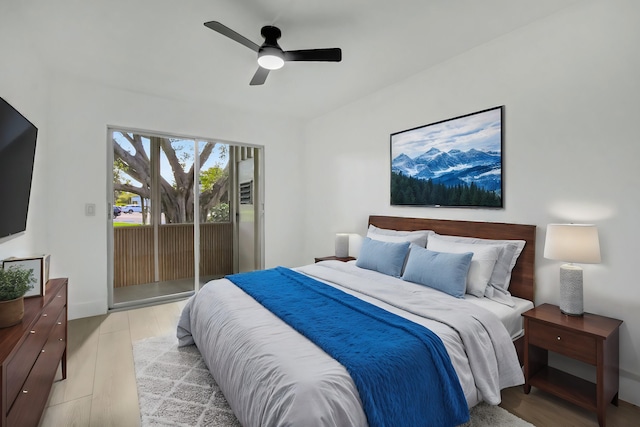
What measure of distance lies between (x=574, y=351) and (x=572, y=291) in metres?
0.38

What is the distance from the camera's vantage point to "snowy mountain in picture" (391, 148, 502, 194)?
278cm

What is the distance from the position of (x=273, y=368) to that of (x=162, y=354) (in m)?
1.69

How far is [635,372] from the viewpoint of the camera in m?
2.07

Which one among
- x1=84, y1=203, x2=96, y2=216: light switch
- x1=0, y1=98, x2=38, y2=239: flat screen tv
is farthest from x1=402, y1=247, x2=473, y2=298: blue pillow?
x1=84, y1=203, x2=96, y2=216: light switch

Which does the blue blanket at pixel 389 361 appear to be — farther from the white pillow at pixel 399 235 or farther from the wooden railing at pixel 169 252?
the wooden railing at pixel 169 252

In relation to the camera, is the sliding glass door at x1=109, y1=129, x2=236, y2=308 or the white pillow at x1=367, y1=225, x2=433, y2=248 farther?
the sliding glass door at x1=109, y1=129, x2=236, y2=308

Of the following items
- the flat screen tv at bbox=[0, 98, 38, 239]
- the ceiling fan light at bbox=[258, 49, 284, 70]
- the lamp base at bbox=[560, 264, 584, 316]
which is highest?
the ceiling fan light at bbox=[258, 49, 284, 70]

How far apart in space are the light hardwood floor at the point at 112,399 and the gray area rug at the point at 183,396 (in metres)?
0.08

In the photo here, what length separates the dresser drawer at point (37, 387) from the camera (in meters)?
1.42

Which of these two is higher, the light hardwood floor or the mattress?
the mattress

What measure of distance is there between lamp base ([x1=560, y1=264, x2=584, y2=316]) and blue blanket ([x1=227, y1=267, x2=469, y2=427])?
1.09 m

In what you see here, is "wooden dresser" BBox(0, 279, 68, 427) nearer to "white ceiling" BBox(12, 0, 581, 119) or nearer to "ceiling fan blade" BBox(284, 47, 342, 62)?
"white ceiling" BBox(12, 0, 581, 119)

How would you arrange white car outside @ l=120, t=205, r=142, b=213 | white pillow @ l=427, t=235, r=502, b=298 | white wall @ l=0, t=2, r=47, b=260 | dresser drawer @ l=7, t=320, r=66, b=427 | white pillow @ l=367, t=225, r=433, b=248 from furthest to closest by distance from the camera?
white car outside @ l=120, t=205, r=142, b=213, white pillow @ l=367, t=225, r=433, b=248, white pillow @ l=427, t=235, r=502, b=298, white wall @ l=0, t=2, r=47, b=260, dresser drawer @ l=7, t=320, r=66, b=427

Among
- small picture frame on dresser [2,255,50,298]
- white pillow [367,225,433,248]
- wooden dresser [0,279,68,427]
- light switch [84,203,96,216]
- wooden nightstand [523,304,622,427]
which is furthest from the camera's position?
light switch [84,203,96,216]
